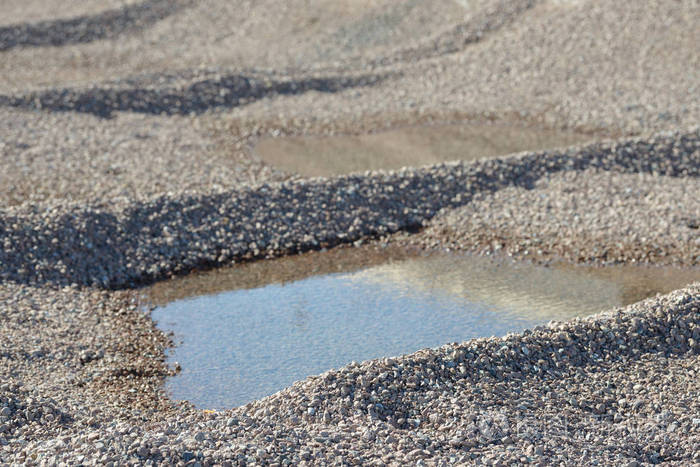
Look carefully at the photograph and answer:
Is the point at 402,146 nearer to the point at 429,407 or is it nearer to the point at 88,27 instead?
the point at 429,407

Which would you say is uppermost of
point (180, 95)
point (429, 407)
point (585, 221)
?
point (180, 95)

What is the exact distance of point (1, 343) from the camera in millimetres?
12445

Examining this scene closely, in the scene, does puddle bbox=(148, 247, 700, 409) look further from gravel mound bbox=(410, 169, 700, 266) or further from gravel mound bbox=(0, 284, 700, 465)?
gravel mound bbox=(0, 284, 700, 465)

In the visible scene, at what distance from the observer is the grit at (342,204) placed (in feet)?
32.0

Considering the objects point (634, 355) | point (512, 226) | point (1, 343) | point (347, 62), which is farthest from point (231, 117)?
point (634, 355)

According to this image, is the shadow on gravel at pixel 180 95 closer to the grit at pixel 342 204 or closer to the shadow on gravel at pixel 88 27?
the grit at pixel 342 204

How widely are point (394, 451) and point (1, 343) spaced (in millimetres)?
6796

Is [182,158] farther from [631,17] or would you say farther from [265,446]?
[631,17]

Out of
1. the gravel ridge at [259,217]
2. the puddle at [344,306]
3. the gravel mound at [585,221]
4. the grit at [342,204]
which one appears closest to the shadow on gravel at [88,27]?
the grit at [342,204]

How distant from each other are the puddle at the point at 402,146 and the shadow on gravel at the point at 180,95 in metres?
3.50

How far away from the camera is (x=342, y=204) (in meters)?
17.7

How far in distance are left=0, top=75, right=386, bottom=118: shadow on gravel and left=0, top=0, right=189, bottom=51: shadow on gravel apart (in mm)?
9988

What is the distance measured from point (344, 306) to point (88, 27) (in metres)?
24.5

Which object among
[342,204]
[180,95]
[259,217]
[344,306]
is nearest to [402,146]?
[342,204]
